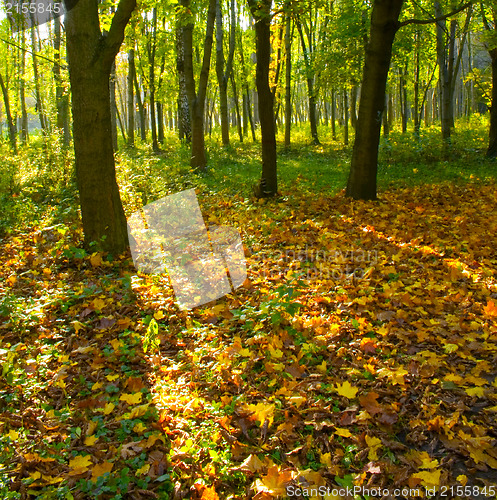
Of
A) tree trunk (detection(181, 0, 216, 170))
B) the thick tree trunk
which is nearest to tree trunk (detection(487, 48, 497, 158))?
the thick tree trunk

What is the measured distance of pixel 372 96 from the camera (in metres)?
7.96

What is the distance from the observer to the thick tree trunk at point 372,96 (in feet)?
24.7

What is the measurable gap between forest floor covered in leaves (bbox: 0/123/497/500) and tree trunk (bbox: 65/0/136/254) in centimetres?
47

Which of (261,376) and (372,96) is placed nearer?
(261,376)

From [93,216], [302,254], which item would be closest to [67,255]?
[93,216]

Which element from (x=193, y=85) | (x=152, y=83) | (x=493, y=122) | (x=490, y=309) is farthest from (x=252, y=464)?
(x=152, y=83)

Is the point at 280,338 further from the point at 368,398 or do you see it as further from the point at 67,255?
the point at 67,255

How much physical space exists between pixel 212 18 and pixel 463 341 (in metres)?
11.7

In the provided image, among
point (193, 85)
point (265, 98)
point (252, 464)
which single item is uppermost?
point (193, 85)

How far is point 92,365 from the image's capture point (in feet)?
11.8

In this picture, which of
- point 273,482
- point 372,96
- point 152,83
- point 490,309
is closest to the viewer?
point 273,482

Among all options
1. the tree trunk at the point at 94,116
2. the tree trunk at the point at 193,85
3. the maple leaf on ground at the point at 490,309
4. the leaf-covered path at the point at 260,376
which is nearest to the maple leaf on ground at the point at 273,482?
the leaf-covered path at the point at 260,376

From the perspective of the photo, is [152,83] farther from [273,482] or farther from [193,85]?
[273,482]

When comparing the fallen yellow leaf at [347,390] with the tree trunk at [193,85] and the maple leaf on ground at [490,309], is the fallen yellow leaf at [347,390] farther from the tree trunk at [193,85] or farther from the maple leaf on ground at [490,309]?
the tree trunk at [193,85]
